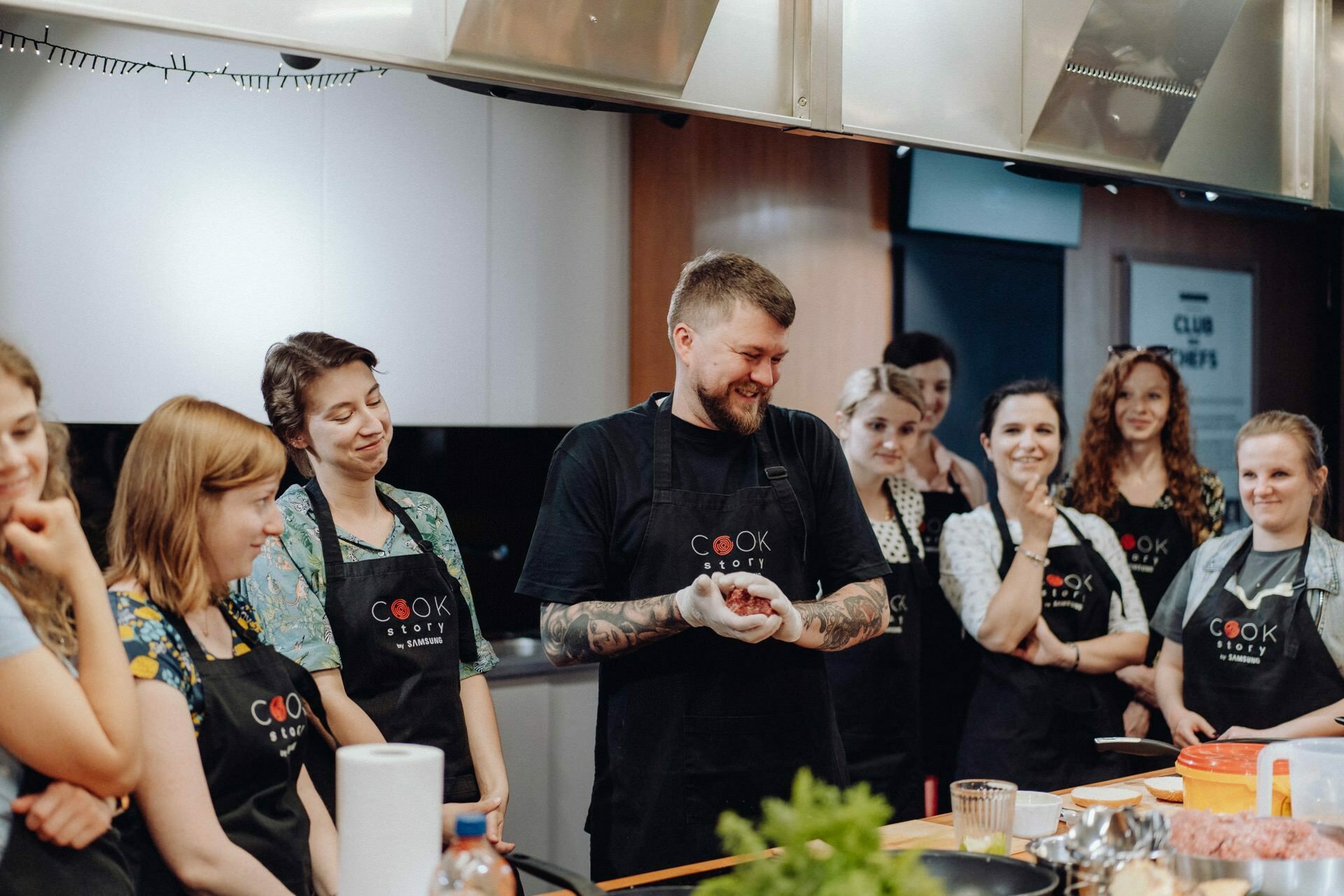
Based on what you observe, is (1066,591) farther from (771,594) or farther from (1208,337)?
(1208,337)

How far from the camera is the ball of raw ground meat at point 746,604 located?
6.82 ft

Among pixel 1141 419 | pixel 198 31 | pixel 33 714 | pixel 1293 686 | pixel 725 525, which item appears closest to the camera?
pixel 33 714

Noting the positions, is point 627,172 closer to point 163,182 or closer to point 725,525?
point 163,182

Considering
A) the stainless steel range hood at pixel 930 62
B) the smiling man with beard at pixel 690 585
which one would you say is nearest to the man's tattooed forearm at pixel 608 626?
the smiling man with beard at pixel 690 585

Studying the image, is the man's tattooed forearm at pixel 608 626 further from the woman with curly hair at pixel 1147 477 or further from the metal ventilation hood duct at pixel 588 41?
the woman with curly hair at pixel 1147 477

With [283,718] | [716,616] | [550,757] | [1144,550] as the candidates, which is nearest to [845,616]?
[716,616]

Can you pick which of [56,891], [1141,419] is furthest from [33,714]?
[1141,419]

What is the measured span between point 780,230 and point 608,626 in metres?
2.73

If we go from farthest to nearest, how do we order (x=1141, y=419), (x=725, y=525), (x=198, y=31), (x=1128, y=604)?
(x=1141, y=419) → (x=1128, y=604) → (x=725, y=525) → (x=198, y=31)

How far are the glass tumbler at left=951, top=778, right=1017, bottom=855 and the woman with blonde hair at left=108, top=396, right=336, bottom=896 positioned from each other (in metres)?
0.87

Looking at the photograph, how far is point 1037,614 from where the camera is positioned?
3061 millimetres

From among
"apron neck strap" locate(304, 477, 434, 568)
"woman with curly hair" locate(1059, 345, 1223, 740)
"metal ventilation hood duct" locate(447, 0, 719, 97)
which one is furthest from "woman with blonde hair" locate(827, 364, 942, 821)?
"metal ventilation hood duct" locate(447, 0, 719, 97)

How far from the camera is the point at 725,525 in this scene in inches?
91.2

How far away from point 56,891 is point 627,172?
130 inches
